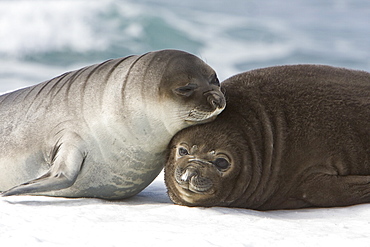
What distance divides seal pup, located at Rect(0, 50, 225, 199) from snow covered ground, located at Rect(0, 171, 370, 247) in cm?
28

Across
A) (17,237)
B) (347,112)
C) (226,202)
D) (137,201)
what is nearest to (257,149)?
(226,202)

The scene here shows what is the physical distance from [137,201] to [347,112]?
6.93ft

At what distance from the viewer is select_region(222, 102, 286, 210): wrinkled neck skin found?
4.81 m

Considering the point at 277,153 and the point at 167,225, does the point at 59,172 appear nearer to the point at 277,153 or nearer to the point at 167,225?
the point at 167,225

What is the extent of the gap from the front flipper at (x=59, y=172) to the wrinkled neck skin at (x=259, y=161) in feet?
4.54

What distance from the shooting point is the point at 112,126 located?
5.24 m

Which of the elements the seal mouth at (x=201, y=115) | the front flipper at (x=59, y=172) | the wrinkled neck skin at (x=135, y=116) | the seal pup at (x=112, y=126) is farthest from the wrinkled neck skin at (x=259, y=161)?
the front flipper at (x=59, y=172)

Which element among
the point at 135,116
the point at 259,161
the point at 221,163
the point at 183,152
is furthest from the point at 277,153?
the point at 135,116

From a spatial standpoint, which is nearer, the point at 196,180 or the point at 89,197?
the point at 196,180

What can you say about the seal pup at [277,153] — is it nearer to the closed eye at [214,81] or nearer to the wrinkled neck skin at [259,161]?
the wrinkled neck skin at [259,161]

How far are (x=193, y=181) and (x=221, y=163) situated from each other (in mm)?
286

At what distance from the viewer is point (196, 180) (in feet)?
15.2

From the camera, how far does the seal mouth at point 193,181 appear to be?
4641 mm

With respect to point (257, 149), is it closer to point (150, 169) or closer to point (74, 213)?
point (150, 169)
